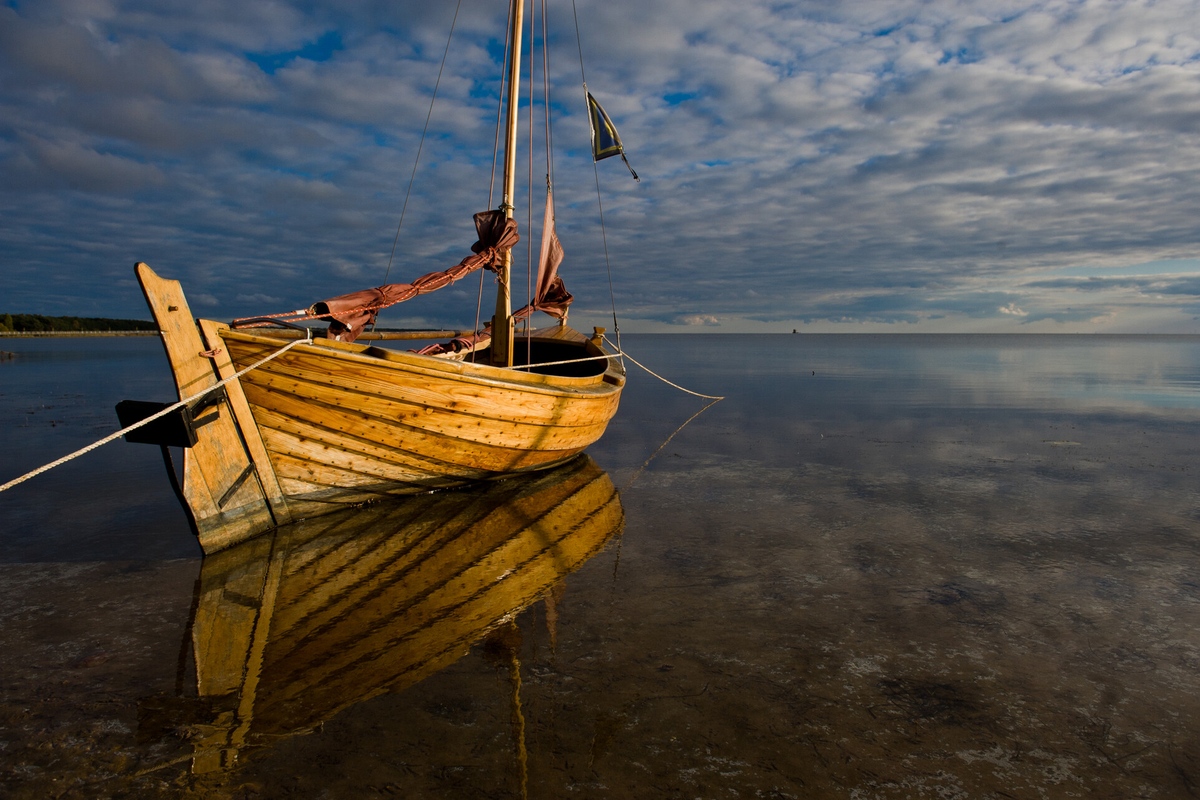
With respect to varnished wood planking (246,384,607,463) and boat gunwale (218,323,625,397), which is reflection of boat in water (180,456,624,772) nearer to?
varnished wood planking (246,384,607,463)

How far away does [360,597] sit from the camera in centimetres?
534

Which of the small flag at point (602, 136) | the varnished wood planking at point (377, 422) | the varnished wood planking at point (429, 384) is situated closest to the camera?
the varnished wood planking at point (429, 384)

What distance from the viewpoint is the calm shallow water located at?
10.5 ft

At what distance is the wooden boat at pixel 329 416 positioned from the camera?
617 centimetres

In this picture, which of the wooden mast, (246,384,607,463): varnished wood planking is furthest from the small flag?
(246,384,607,463): varnished wood planking

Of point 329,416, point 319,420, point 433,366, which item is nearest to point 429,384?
point 433,366

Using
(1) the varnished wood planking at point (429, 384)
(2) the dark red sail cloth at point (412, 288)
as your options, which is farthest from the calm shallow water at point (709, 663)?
(2) the dark red sail cloth at point (412, 288)

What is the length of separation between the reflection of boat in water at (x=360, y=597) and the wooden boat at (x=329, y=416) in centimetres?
40

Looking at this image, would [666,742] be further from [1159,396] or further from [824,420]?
[1159,396]

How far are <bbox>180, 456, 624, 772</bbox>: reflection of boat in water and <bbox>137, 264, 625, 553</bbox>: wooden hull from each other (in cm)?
39

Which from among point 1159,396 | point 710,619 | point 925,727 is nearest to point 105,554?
point 710,619

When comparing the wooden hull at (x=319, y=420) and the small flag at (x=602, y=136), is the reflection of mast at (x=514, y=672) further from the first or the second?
the small flag at (x=602, y=136)

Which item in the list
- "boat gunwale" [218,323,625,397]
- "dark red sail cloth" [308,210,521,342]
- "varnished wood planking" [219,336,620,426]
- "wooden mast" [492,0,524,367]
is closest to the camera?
"boat gunwale" [218,323,625,397]

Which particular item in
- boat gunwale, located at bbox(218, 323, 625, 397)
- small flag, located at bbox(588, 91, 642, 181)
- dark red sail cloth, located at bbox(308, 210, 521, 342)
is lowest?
boat gunwale, located at bbox(218, 323, 625, 397)
